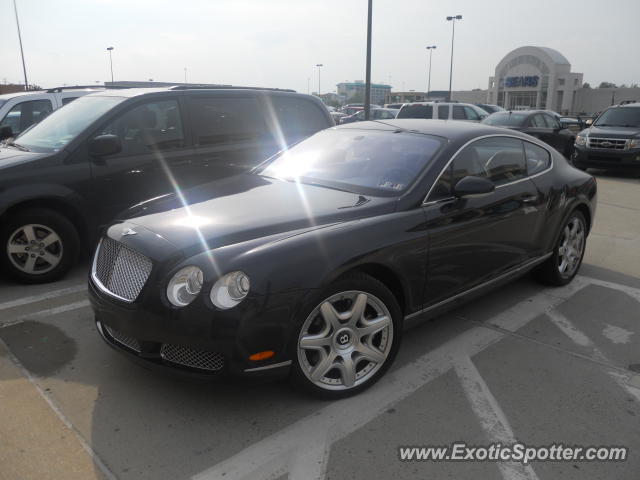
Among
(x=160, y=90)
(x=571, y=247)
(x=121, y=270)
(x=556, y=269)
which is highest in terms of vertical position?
(x=160, y=90)

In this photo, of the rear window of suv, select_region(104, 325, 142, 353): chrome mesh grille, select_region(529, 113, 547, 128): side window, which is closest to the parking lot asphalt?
select_region(104, 325, 142, 353): chrome mesh grille

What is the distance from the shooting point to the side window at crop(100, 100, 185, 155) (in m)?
5.37

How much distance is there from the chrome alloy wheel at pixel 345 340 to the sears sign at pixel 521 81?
78723 millimetres

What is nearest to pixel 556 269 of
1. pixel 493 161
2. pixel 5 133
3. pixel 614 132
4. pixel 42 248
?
pixel 493 161

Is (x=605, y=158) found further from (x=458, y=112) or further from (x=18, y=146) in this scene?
(x=18, y=146)

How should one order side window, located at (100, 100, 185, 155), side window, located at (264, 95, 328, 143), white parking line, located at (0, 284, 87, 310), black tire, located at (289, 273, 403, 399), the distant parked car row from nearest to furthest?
1. black tire, located at (289, 273, 403, 399)
2. white parking line, located at (0, 284, 87, 310)
3. side window, located at (100, 100, 185, 155)
4. side window, located at (264, 95, 328, 143)
5. the distant parked car row

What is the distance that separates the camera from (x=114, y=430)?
2789mm

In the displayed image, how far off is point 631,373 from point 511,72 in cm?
8121

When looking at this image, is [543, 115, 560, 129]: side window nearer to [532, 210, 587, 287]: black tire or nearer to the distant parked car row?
[532, 210, 587, 287]: black tire

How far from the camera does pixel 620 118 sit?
13.7 meters

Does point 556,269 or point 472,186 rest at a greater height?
point 472,186

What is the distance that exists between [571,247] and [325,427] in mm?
3371

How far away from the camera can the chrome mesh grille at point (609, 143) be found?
41.2 feet

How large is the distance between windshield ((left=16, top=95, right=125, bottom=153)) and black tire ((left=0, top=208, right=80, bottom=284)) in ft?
2.22
